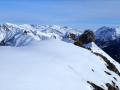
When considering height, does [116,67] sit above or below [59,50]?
below

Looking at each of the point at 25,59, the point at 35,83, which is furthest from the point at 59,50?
the point at 35,83

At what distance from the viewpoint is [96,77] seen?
4162 centimetres

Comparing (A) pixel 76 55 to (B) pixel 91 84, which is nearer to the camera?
(B) pixel 91 84

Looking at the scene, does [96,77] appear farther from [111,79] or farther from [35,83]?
[35,83]

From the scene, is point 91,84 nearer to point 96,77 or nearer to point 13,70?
point 96,77

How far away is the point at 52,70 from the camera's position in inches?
1432

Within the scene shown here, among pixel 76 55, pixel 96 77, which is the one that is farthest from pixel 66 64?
pixel 76 55

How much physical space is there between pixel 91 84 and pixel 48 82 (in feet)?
23.1

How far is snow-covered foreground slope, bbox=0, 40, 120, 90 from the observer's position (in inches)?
1227

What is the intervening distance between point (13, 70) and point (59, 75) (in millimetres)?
5105

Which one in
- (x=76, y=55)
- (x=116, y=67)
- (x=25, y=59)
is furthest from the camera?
(x=116, y=67)

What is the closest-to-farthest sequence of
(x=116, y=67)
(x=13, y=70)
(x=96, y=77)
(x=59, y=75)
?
(x=13, y=70), (x=59, y=75), (x=96, y=77), (x=116, y=67)

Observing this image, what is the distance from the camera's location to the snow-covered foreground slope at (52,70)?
Answer: 31156 millimetres

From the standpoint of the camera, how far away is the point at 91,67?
44312mm
